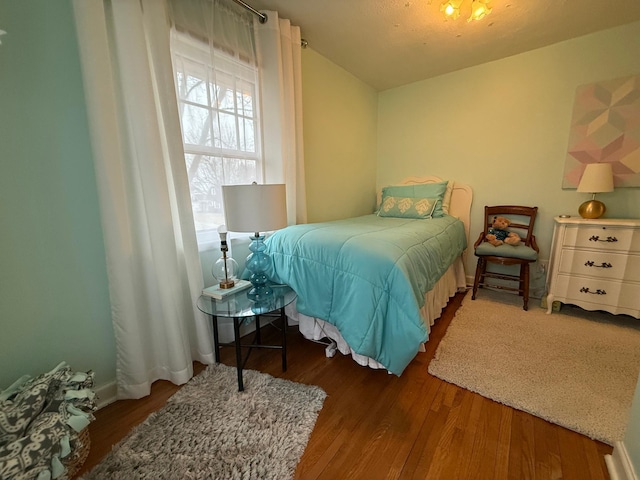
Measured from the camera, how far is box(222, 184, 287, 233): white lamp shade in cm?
138

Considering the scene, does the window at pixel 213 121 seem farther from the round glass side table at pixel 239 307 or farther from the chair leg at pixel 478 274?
the chair leg at pixel 478 274

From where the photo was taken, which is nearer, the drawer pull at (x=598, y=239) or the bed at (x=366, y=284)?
the bed at (x=366, y=284)

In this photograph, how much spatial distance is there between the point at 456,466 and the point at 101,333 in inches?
69.1

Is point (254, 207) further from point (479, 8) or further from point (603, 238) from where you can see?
point (603, 238)

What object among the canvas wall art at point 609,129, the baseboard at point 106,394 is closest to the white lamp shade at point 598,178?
the canvas wall art at point 609,129

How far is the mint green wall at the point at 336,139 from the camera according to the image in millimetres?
2523

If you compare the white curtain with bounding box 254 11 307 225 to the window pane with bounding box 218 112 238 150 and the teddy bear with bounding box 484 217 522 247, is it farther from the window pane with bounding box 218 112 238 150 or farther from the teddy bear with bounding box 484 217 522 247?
the teddy bear with bounding box 484 217 522 247

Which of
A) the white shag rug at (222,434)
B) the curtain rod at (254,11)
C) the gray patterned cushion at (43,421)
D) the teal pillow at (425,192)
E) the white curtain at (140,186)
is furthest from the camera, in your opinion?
the teal pillow at (425,192)

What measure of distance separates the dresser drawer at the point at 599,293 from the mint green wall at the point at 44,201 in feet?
10.9

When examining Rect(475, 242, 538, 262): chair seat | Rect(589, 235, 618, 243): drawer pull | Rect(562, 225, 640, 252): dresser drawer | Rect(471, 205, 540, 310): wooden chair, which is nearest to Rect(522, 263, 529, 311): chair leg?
Rect(471, 205, 540, 310): wooden chair

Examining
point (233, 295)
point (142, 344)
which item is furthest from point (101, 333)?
point (233, 295)

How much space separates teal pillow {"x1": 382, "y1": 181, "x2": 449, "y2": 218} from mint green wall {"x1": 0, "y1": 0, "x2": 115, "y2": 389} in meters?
2.72

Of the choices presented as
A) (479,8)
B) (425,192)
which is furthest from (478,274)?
(479,8)

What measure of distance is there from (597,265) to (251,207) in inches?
105
